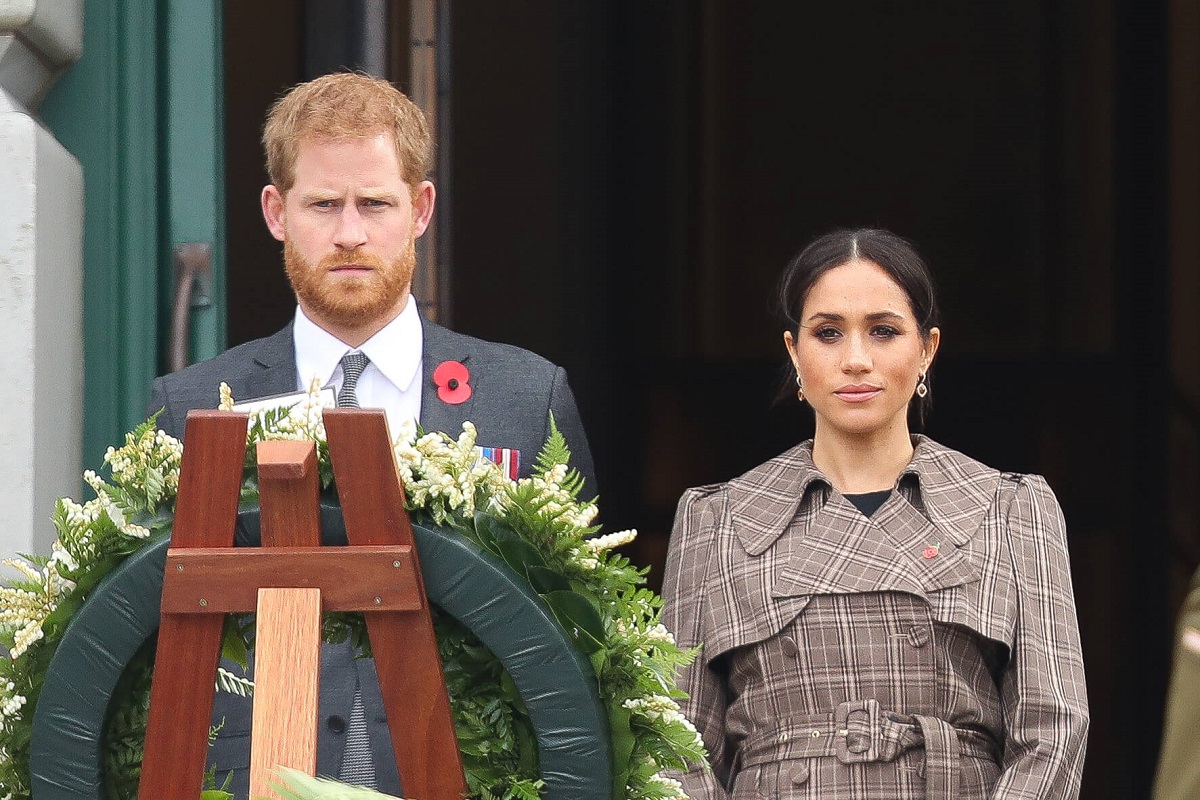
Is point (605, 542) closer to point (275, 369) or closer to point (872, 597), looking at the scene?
point (872, 597)

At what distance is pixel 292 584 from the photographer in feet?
6.35

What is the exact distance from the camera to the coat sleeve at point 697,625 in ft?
8.72

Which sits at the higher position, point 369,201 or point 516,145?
point 516,145

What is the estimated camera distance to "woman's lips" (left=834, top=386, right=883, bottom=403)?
2.72 meters

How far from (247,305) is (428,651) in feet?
8.76

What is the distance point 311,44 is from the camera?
3.82 metres

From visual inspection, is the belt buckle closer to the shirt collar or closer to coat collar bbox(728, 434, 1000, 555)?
coat collar bbox(728, 434, 1000, 555)

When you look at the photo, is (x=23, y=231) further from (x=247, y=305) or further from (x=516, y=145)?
(x=516, y=145)

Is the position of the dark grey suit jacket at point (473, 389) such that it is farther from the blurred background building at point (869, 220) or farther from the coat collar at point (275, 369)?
the blurred background building at point (869, 220)

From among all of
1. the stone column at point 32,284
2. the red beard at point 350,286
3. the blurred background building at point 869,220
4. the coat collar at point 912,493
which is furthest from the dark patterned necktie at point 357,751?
the blurred background building at point 869,220

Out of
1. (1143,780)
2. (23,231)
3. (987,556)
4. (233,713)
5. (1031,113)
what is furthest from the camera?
(1031,113)

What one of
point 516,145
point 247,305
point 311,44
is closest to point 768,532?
point 311,44

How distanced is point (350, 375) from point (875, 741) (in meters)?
0.87

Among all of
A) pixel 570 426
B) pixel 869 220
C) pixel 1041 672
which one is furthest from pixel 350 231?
pixel 869 220
